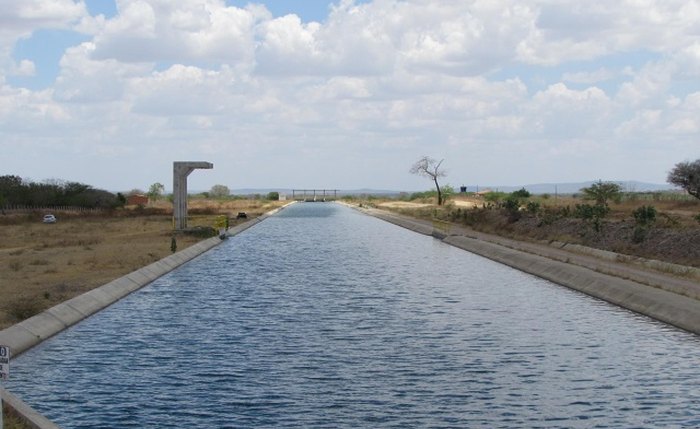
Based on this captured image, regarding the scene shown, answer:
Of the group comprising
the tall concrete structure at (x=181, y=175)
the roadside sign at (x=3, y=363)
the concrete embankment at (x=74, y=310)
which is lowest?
the concrete embankment at (x=74, y=310)

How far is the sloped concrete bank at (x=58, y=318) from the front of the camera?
13.8 m

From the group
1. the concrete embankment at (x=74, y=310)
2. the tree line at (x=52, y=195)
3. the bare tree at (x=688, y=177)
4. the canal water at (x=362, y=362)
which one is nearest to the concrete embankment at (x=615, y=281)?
the canal water at (x=362, y=362)

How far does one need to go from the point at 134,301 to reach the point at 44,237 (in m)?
35.8

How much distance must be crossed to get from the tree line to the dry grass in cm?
3838

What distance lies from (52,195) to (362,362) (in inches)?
4463

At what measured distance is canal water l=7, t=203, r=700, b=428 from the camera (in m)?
15.3

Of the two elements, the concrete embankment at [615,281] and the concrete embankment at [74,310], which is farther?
the concrete embankment at [615,281]

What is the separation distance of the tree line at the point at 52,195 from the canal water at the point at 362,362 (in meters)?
86.7

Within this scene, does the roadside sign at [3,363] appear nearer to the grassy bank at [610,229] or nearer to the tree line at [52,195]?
the grassy bank at [610,229]

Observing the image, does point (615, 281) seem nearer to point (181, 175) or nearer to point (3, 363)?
point (3, 363)

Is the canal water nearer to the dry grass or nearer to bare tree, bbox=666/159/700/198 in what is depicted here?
the dry grass

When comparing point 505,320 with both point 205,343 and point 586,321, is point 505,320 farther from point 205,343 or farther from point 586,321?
point 205,343

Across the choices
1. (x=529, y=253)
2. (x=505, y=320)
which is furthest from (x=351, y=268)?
(x=505, y=320)

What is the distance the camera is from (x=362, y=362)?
19.7 meters
